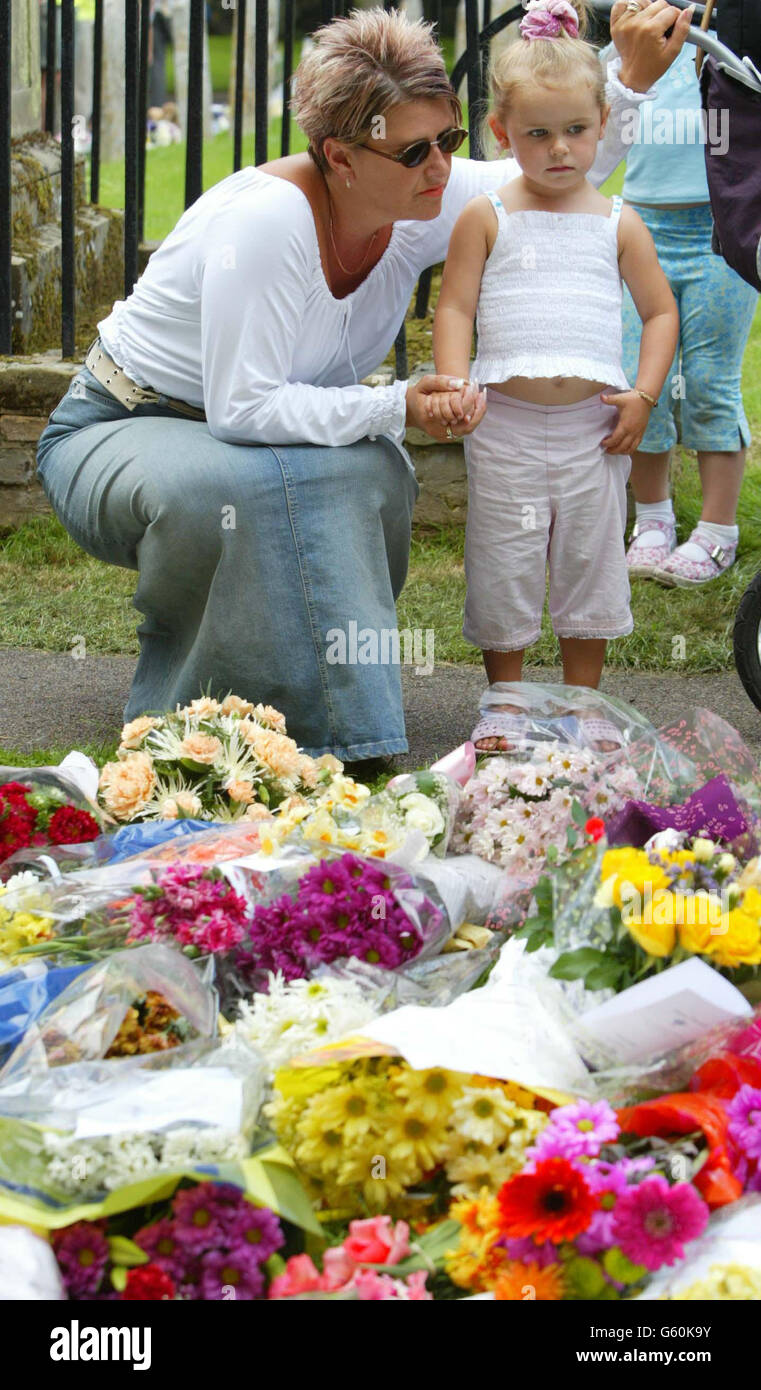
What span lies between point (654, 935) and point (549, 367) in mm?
1667

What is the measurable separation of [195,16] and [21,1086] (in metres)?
3.92

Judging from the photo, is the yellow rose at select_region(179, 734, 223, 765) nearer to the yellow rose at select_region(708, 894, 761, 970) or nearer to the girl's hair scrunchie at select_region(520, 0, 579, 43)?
the yellow rose at select_region(708, 894, 761, 970)

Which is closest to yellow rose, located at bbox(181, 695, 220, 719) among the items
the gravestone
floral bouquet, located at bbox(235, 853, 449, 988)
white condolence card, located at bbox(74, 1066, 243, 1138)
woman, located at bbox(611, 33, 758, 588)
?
floral bouquet, located at bbox(235, 853, 449, 988)

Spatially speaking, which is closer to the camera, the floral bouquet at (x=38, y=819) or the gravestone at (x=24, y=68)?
the floral bouquet at (x=38, y=819)

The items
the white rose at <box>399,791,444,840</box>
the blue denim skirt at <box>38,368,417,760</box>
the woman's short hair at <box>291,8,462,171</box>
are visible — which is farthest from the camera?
the blue denim skirt at <box>38,368,417,760</box>

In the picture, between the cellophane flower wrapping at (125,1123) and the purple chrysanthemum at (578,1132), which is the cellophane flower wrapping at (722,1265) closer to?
the purple chrysanthemum at (578,1132)

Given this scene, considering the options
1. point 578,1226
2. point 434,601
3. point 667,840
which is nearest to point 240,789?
point 667,840

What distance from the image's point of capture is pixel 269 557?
2977 mm

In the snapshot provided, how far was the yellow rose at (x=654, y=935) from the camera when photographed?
66.4 inches

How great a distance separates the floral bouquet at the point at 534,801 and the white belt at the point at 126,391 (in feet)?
3.81

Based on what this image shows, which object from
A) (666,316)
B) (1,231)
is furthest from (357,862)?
(1,231)

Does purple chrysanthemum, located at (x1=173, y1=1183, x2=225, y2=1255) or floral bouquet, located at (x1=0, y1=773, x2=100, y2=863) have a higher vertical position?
purple chrysanthemum, located at (x1=173, y1=1183, x2=225, y2=1255)

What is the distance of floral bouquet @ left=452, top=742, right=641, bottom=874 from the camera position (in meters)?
2.23

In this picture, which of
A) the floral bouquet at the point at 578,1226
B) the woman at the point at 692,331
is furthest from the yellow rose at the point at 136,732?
the woman at the point at 692,331
